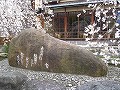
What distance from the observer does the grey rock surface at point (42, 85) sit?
597 cm

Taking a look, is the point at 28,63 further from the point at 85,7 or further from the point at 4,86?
the point at 85,7

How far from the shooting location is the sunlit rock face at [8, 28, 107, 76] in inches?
271

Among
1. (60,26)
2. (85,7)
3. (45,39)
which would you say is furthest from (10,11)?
(60,26)

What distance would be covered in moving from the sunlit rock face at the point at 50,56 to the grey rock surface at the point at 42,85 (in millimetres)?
924

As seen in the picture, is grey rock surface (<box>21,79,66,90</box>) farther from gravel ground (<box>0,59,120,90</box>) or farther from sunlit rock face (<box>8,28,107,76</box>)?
sunlit rock face (<box>8,28,107,76</box>)

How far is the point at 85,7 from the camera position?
1541cm

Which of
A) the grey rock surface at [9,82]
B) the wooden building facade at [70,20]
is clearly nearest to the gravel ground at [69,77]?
the grey rock surface at [9,82]

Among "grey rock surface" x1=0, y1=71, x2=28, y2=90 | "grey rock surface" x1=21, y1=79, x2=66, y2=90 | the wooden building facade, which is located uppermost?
the wooden building facade

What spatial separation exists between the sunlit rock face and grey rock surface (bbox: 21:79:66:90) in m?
0.92

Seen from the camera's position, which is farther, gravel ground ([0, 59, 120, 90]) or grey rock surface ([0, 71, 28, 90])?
gravel ground ([0, 59, 120, 90])

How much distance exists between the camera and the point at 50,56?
23.5 feet

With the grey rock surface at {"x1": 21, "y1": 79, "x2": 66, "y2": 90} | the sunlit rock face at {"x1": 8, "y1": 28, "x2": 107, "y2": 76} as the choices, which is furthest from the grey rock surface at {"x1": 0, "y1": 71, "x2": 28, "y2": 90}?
the sunlit rock face at {"x1": 8, "y1": 28, "x2": 107, "y2": 76}

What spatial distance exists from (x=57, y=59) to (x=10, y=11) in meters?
2.78

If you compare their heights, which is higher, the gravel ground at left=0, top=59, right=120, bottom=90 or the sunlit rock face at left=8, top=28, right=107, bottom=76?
the sunlit rock face at left=8, top=28, right=107, bottom=76
